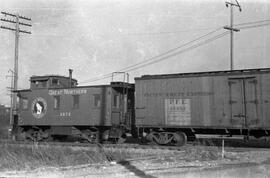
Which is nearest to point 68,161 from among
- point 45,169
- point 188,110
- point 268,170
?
point 45,169

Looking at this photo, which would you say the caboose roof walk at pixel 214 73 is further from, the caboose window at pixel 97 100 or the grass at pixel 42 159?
the grass at pixel 42 159

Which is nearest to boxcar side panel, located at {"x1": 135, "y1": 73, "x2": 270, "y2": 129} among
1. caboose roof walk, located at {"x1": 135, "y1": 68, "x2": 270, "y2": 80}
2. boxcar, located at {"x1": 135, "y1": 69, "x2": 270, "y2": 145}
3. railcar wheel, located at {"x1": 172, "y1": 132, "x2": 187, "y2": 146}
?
boxcar, located at {"x1": 135, "y1": 69, "x2": 270, "y2": 145}

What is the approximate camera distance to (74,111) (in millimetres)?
24141

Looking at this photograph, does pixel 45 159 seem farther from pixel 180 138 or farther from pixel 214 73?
pixel 214 73

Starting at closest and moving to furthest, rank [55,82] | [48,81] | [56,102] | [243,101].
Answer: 1. [243,101]
2. [56,102]
3. [48,81]
4. [55,82]

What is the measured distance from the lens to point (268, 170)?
11.4 m

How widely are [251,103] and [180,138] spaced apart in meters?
4.02

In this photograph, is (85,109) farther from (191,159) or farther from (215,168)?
(215,168)

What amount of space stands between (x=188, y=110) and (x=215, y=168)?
8839 millimetres

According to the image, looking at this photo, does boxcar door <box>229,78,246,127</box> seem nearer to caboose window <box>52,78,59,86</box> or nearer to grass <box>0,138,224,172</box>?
grass <box>0,138,224,172</box>

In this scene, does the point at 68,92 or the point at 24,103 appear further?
the point at 24,103

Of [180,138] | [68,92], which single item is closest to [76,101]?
[68,92]

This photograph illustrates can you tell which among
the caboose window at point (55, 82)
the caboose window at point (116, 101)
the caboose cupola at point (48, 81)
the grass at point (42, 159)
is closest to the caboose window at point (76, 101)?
the caboose cupola at point (48, 81)

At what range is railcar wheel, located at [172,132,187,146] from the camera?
800 inches
